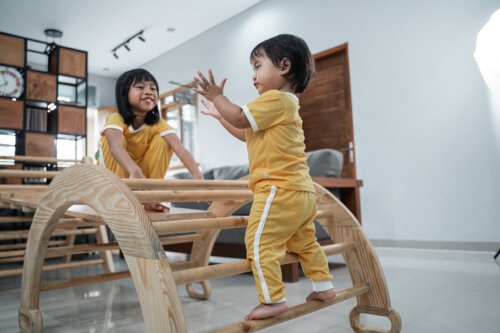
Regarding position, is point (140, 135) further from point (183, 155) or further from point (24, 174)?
point (24, 174)


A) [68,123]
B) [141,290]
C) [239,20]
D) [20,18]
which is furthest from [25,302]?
[20,18]

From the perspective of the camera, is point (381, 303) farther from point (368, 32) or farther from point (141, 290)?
point (368, 32)

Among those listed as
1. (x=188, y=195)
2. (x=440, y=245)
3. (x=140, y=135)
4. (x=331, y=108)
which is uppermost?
(x=331, y=108)

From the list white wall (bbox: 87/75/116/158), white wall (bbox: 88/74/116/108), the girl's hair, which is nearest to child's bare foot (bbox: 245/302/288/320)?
the girl's hair

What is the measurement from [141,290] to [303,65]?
0.69 m

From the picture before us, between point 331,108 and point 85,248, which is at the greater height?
point 331,108

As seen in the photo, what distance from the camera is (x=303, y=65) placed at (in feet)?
3.28

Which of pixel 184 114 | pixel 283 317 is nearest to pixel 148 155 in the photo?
pixel 283 317

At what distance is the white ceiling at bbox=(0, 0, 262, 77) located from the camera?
4945 millimetres

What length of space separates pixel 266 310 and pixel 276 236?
6.5 inches

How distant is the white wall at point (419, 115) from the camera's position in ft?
9.88

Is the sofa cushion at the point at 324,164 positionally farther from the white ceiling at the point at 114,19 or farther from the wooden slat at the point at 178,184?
the white ceiling at the point at 114,19

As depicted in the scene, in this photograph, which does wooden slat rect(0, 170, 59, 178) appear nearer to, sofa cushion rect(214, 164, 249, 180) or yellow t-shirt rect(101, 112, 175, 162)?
yellow t-shirt rect(101, 112, 175, 162)

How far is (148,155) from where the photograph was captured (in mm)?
1611
